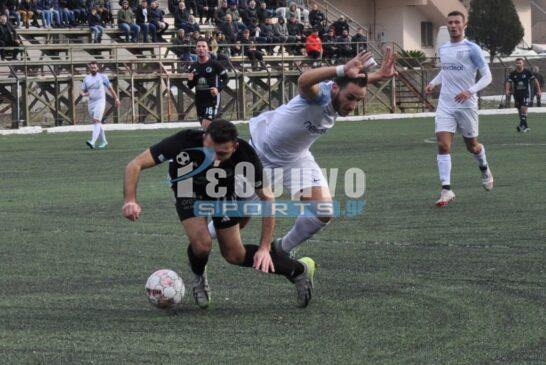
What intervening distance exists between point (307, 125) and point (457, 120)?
6.32m

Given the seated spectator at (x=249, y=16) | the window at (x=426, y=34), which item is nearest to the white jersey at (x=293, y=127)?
the seated spectator at (x=249, y=16)

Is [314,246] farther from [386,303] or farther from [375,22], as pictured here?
[375,22]

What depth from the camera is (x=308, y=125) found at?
866cm

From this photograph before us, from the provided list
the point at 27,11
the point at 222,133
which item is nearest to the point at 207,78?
the point at 27,11

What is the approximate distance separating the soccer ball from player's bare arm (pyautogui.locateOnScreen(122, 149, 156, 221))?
0.44 m

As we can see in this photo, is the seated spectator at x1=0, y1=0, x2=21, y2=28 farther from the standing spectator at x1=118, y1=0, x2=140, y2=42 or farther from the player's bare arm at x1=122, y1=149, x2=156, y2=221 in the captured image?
the player's bare arm at x1=122, y1=149, x2=156, y2=221

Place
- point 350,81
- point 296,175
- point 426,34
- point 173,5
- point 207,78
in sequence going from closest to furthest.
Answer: point 350,81 → point 296,175 → point 207,78 → point 173,5 → point 426,34

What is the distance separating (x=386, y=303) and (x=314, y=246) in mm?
2869

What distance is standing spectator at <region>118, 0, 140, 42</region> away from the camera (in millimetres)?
40219

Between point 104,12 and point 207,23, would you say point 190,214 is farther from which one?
point 207,23

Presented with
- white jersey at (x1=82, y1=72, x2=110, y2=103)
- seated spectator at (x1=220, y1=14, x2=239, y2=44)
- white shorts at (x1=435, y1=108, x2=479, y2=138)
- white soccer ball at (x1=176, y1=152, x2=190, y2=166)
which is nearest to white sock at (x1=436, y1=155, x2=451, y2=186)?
white shorts at (x1=435, y1=108, x2=479, y2=138)

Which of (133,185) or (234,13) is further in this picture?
(234,13)

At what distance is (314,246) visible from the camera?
10.5 meters

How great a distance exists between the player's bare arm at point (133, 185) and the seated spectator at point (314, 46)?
35981 mm
